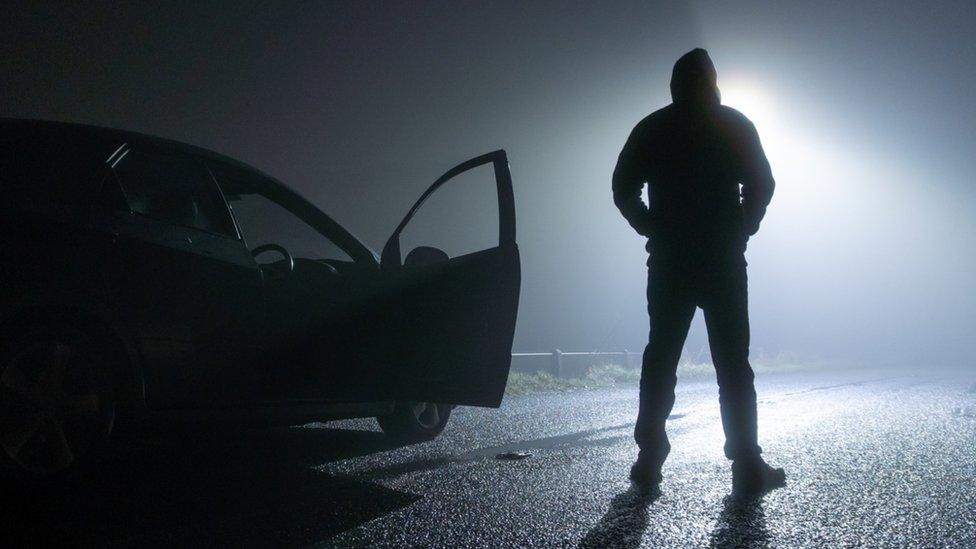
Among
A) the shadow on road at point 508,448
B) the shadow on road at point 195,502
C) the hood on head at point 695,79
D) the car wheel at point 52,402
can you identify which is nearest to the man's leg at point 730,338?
the hood on head at point 695,79

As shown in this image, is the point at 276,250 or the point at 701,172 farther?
the point at 276,250

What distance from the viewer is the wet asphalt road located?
222cm

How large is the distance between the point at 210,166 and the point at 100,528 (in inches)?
71.6

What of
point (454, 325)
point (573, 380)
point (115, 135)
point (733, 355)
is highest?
A: point (115, 135)

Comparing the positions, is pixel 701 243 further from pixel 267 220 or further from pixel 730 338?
pixel 267 220

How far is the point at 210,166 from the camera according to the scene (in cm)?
346

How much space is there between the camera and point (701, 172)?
3.19 m

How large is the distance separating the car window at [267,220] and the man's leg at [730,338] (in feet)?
6.74

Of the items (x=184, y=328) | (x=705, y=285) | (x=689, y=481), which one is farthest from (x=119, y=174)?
(x=689, y=481)

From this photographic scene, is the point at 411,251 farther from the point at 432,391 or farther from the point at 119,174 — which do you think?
the point at 119,174

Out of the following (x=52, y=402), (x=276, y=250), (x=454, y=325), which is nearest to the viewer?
(x=52, y=402)

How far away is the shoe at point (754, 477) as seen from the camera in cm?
297

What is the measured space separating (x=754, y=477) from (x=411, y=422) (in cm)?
207

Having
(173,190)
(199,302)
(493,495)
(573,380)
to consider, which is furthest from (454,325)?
(573,380)
